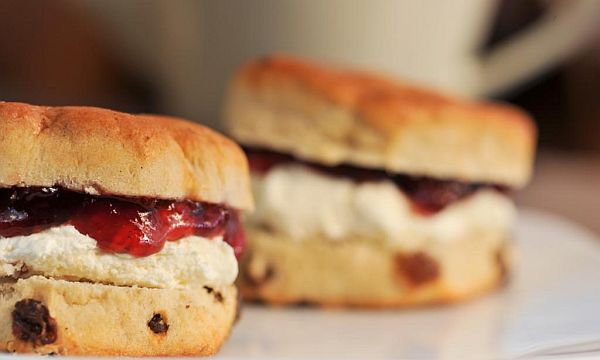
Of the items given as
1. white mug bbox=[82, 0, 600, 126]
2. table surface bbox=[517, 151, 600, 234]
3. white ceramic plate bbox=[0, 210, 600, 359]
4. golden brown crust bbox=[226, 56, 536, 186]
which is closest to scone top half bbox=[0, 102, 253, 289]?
white ceramic plate bbox=[0, 210, 600, 359]

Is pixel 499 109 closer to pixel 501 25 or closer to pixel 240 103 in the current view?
pixel 240 103

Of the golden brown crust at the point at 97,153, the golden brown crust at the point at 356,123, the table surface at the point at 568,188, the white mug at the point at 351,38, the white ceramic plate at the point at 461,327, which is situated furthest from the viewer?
the table surface at the point at 568,188

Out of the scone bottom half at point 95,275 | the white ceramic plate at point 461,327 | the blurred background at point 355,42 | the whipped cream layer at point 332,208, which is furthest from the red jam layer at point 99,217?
the blurred background at point 355,42

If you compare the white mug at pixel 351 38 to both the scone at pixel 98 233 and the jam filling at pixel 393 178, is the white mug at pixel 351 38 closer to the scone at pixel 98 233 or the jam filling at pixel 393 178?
the jam filling at pixel 393 178

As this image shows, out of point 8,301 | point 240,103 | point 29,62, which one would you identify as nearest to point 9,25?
point 29,62

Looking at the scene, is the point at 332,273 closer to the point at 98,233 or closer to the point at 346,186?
the point at 346,186

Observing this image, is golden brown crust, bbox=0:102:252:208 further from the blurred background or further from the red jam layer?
the blurred background
